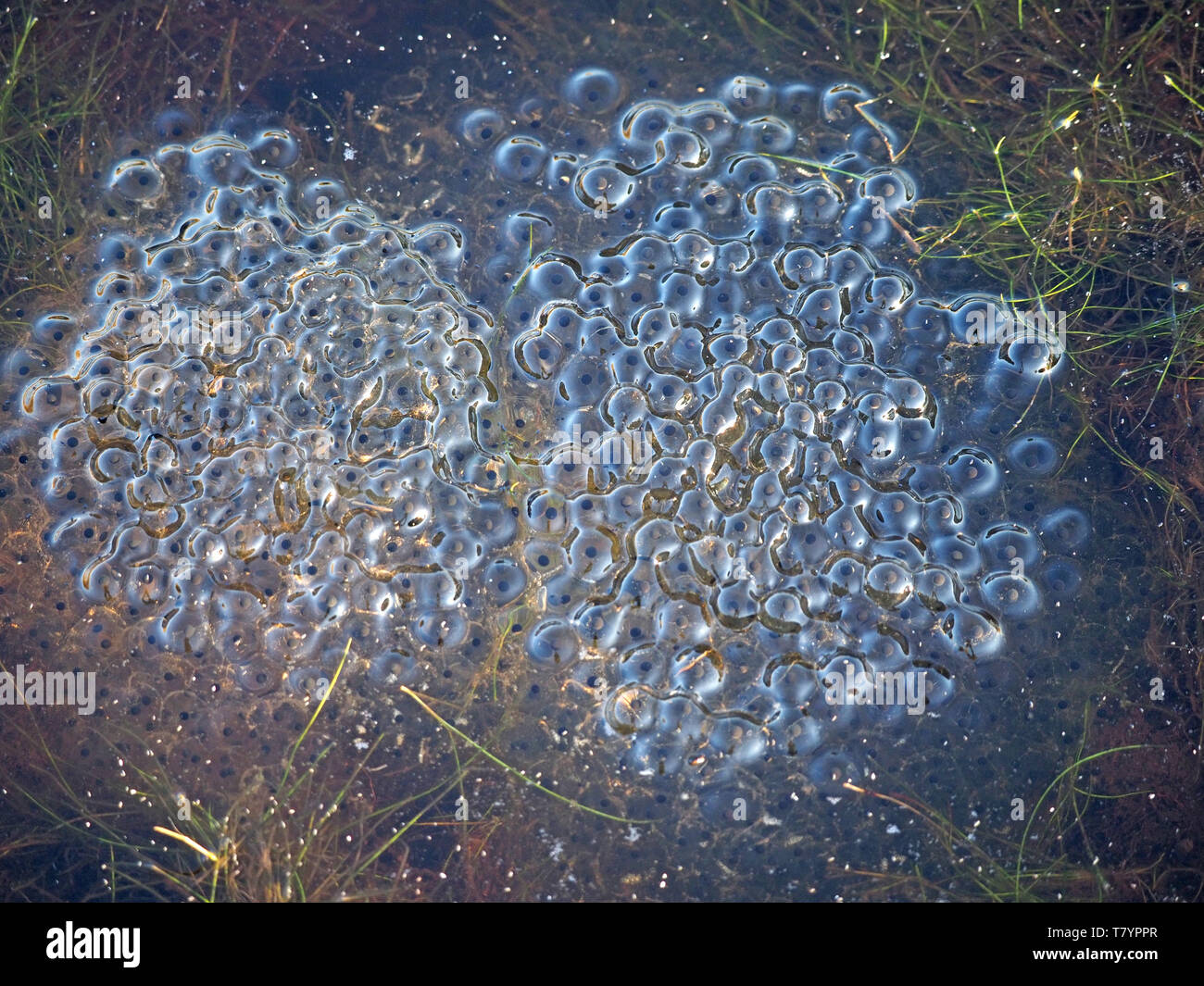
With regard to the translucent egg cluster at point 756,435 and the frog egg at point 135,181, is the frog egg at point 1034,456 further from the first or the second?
the frog egg at point 135,181

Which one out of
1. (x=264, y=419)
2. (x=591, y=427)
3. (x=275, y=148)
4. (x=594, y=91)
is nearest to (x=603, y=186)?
(x=594, y=91)

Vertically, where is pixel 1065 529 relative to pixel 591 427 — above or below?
below

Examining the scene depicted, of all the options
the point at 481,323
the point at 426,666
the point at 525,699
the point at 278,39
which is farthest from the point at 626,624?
the point at 278,39

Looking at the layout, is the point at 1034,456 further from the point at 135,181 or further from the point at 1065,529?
the point at 135,181

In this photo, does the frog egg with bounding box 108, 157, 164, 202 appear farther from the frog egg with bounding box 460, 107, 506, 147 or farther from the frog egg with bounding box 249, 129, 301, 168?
the frog egg with bounding box 460, 107, 506, 147

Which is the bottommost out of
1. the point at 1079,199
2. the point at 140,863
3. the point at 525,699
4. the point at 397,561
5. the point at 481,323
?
the point at 140,863

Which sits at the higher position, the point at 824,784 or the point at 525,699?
the point at 525,699

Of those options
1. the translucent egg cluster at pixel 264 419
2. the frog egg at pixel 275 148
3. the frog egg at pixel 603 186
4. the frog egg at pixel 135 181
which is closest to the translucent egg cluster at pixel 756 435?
the frog egg at pixel 603 186

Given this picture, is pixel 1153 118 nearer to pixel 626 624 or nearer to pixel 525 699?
pixel 626 624
